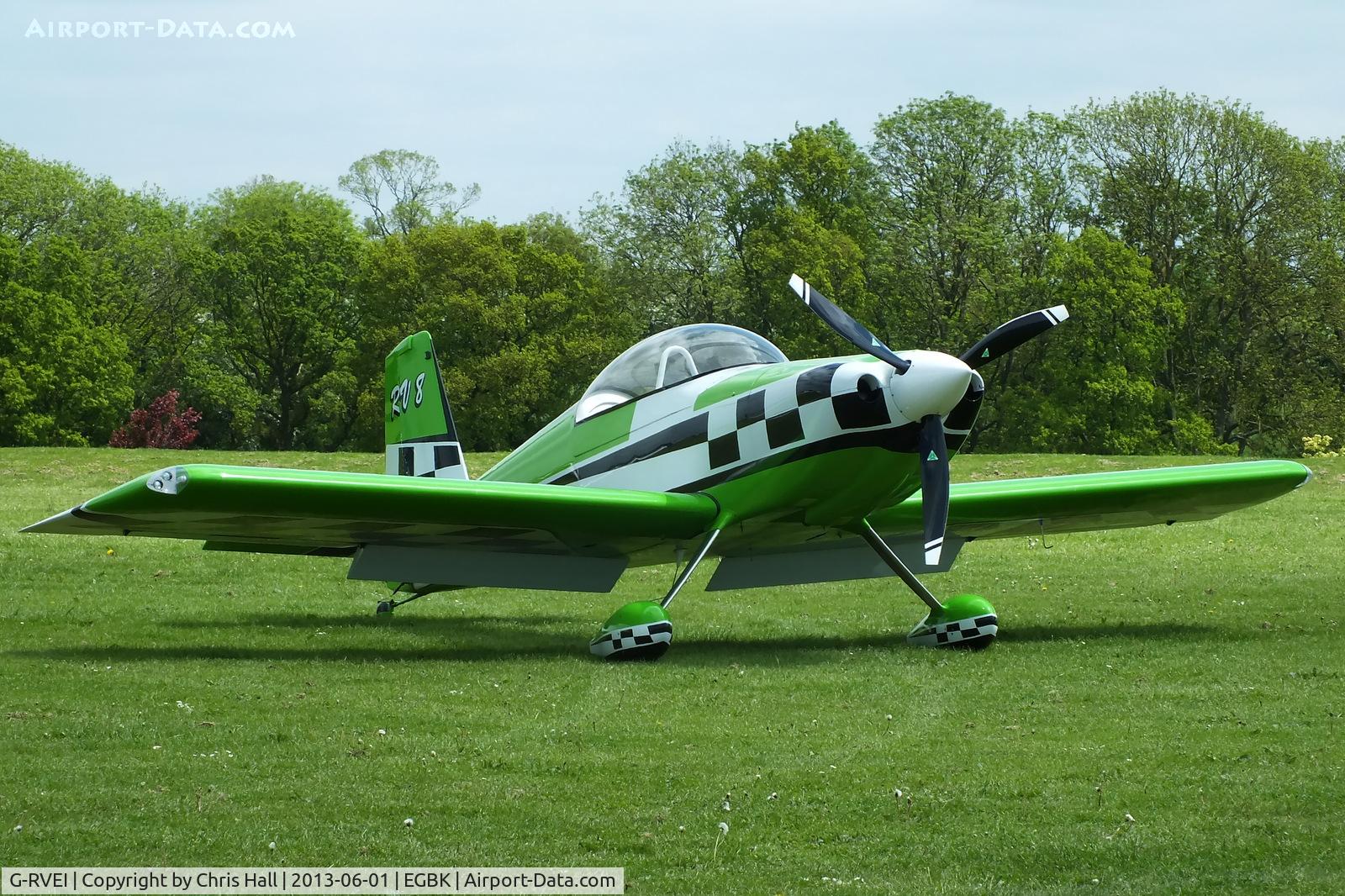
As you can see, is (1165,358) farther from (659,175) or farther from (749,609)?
(749,609)

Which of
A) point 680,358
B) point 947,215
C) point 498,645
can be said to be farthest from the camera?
point 947,215

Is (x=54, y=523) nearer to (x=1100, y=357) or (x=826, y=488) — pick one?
(x=826, y=488)

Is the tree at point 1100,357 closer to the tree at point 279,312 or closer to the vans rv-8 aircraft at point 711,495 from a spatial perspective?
the tree at point 279,312

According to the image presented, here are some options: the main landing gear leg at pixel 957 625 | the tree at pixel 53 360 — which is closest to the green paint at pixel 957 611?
the main landing gear leg at pixel 957 625

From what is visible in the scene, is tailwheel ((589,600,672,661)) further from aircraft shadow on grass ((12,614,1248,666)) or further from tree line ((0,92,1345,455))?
Answer: tree line ((0,92,1345,455))

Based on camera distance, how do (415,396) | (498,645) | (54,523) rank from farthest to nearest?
1. (415,396)
2. (498,645)
3. (54,523)

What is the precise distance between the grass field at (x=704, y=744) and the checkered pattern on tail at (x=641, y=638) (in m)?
0.21

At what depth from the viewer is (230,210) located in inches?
3017

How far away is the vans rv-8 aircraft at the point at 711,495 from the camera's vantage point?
10836mm

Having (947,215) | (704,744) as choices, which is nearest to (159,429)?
(947,215)

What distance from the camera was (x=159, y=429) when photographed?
58.2m

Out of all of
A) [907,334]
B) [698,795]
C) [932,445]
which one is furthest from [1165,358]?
[698,795]

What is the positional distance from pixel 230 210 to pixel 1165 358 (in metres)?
49.4

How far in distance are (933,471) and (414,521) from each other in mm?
4168
